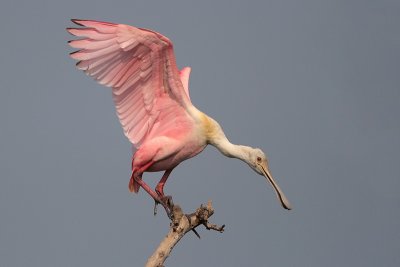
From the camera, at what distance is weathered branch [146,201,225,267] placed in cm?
1350

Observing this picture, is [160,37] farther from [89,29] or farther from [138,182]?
[138,182]

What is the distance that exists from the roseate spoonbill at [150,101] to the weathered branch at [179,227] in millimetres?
272

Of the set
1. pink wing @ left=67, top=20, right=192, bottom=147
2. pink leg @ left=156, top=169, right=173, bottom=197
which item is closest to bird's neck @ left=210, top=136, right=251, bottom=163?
pink wing @ left=67, top=20, right=192, bottom=147

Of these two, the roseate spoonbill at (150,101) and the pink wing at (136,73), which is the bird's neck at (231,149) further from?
the pink wing at (136,73)

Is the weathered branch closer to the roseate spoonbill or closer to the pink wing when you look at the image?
the roseate spoonbill

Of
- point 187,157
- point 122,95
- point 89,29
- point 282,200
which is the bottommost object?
point 282,200

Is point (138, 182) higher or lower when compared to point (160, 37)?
lower

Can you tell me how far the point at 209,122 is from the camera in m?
A: 14.3

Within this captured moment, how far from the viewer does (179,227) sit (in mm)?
13688

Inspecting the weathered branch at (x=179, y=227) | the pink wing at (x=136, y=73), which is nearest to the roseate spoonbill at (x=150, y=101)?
the pink wing at (x=136, y=73)

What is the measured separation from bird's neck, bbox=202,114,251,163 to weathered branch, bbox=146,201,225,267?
2.81ft

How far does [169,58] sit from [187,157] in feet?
4.00

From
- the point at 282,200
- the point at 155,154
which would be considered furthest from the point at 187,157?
the point at 282,200

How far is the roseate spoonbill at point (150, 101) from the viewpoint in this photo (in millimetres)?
14047
